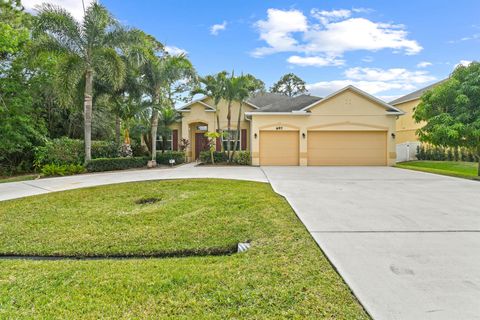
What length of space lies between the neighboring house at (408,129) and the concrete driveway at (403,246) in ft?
45.5

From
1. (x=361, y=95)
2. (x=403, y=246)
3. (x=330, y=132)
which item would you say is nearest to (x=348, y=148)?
(x=330, y=132)

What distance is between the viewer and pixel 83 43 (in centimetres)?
1283

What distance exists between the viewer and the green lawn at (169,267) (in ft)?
8.14

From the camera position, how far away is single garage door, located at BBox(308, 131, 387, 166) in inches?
654

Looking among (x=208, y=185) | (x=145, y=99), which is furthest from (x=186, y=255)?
(x=145, y=99)

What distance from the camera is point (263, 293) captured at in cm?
267

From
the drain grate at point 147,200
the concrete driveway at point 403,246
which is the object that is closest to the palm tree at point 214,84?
the concrete driveway at point 403,246

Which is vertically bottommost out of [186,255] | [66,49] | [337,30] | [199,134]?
[186,255]

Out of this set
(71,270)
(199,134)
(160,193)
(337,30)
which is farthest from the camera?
(199,134)

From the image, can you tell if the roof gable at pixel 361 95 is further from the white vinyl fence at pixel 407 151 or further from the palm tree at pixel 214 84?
the palm tree at pixel 214 84

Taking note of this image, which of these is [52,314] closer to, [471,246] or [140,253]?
[140,253]

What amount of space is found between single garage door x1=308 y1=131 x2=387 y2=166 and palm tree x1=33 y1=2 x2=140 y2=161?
38.0 feet

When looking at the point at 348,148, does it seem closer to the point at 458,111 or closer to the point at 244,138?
the point at 458,111

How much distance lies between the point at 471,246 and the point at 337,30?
51.3ft
